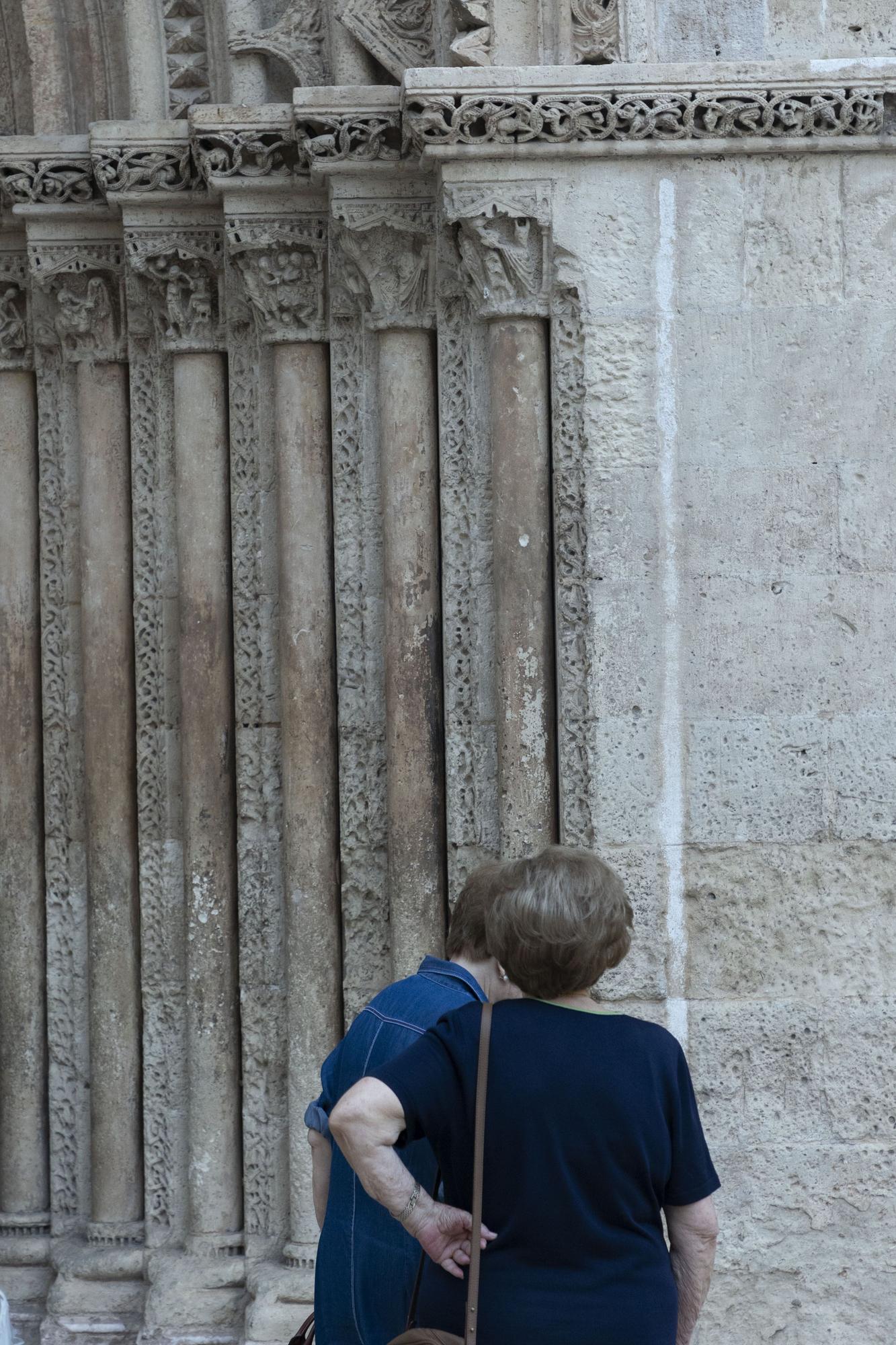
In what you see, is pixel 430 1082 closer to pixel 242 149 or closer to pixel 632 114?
pixel 632 114

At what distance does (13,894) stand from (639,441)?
213 centimetres

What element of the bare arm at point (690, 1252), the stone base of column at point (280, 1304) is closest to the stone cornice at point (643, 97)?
the bare arm at point (690, 1252)

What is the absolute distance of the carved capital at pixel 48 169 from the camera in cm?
397

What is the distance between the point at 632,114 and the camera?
3344 mm

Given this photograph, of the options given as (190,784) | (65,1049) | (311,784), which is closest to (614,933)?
(311,784)

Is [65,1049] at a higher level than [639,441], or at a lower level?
lower

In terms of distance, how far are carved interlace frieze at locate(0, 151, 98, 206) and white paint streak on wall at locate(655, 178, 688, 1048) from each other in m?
1.55

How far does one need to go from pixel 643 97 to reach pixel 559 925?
2120mm

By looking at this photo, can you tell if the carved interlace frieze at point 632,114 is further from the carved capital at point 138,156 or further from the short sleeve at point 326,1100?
the short sleeve at point 326,1100

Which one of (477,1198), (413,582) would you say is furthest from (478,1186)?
(413,582)

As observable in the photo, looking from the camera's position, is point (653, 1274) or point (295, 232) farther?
point (295, 232)

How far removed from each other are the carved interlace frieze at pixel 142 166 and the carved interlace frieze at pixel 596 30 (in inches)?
40.6

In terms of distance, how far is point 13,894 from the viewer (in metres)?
4.21

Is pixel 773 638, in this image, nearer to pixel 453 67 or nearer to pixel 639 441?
pixel 639 441
